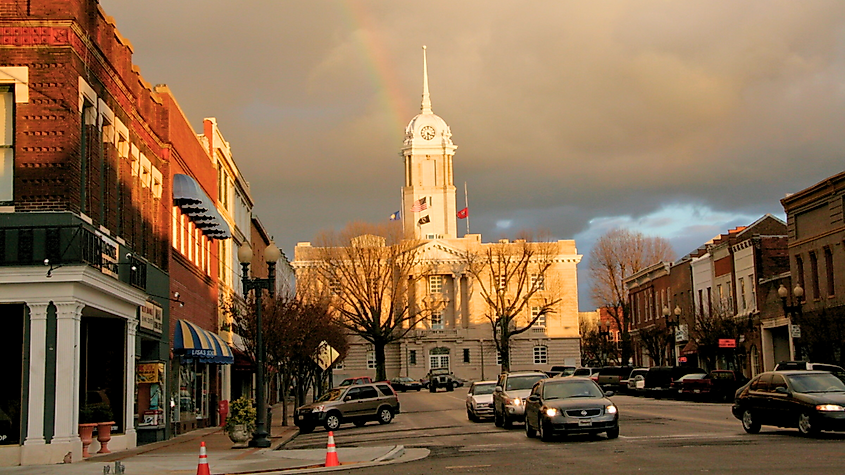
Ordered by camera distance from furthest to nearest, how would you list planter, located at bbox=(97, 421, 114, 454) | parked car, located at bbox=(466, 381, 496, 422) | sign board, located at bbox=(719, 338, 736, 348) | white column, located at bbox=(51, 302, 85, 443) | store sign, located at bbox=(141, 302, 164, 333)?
sign board, located at bbox=(719, 338, 736, 348) < parked car, located at bbox=(466, 381, 496, 422) < store sign, located at bbox=(141, 302, 164, 333) < planter, located at bbox=(97, 421, 114, 454) < white column, located at bbox=(51, 302, 85, 443)

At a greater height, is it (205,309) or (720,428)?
(205,309)

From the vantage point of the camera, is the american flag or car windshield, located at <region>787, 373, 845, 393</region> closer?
car windshield, located at <region>787, 373, 845, 393</region>

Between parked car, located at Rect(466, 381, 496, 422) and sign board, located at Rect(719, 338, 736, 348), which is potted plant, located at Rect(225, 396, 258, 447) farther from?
sign board, located at Rect(719, 338, 736, 348)

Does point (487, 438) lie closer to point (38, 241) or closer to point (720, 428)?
point (720, 428)

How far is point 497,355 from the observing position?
117812 mm

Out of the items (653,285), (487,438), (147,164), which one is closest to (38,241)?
(147,164)

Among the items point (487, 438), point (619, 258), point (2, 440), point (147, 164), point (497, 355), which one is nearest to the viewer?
point (2, 440)

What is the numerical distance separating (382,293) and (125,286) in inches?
2613

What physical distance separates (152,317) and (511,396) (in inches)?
424

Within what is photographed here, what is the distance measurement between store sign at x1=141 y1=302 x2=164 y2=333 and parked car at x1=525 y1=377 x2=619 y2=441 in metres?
11.1

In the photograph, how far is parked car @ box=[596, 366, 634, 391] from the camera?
200 feet

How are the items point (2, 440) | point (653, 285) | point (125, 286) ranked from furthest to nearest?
point (653, 285)
point (125, 286)
point (2, 440)

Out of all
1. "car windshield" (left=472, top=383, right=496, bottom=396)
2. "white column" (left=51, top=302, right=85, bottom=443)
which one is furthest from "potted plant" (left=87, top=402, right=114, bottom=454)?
"car windshield" (left=472, top=383, right=496, bottom=396)

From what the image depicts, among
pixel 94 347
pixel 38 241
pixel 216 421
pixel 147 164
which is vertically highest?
pixel 147 164
